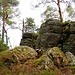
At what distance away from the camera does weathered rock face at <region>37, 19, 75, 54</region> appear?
1482 centimetres

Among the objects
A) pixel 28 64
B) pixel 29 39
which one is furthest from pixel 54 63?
pixel 29 39

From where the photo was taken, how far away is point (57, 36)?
15258mm

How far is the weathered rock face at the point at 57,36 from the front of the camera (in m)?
14.8

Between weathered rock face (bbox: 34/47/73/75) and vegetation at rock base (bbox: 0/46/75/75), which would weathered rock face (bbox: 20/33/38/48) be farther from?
weathered rock face (bbox: 34/47/73/75)

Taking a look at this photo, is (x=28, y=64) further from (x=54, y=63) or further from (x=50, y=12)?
(x=50, y=12)

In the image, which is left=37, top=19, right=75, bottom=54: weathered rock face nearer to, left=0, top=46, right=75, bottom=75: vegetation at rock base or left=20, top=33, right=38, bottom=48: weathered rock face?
left=0, top=46, right=75, bottom=75: vegetation at rock base

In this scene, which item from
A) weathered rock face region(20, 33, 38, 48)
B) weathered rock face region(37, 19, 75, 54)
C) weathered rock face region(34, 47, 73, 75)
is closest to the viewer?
weathered rock face region(34, 47, 73, 75)

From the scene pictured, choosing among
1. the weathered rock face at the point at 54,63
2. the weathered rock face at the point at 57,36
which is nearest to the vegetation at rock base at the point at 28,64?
the weathered rock face at the point at 54,63

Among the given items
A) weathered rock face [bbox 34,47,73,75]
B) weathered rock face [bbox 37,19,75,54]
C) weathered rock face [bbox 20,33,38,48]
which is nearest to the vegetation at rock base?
weathered rock face [bbox 34,47,73,75]

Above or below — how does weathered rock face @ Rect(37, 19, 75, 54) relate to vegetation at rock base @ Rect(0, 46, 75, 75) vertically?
above

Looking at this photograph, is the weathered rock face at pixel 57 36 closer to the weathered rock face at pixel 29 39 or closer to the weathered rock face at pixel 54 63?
the weathered rock face at pixel 54 63

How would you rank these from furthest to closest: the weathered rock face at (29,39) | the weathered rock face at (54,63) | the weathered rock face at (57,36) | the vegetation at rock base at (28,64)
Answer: the weathered rock face at (29,39) < the weathered rock face at (57,36) < the weathered rock face at (54,63) < the vegetation at rock base at (28,64)

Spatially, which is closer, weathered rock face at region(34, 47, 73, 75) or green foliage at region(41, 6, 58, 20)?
weathered rock face at region(34, 47, 73, 75)

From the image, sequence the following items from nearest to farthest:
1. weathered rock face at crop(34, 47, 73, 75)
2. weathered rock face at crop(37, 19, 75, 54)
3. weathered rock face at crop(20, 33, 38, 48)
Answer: weathered rock face at crop(34, 47, 73, 75)
weathered rock face at crop(37, 19, 75, 54)
weathered rock face at crop(20, 33, 38, 48)
